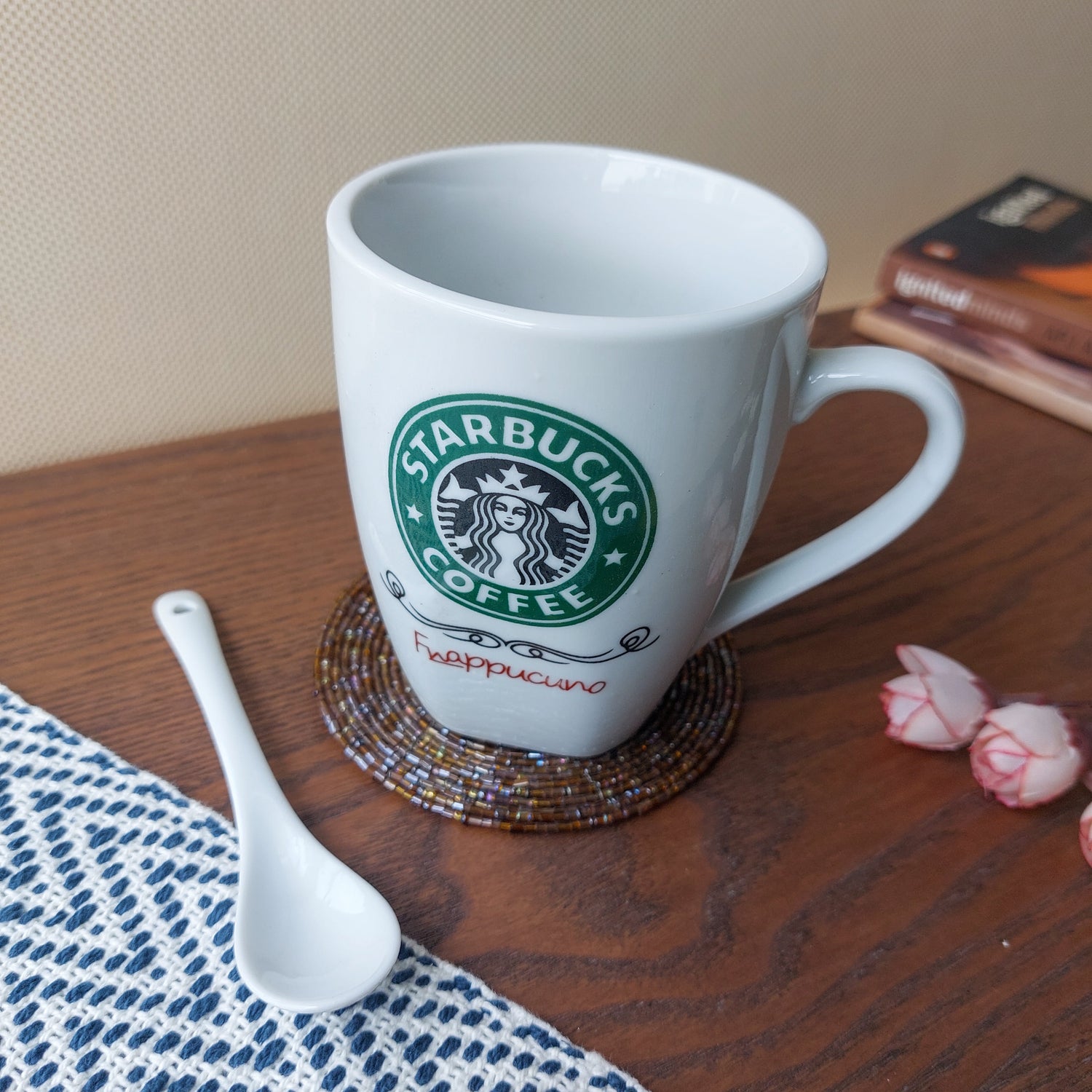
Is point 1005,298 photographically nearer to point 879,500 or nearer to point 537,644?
point 879,500

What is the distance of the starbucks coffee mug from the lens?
252mm

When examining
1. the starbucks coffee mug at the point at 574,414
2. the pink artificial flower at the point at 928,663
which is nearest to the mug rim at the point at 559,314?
the starbucks coffee mug at the point at 574,414

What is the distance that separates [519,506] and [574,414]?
0.03 m

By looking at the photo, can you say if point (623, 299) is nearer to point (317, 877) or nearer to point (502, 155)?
point (502, 155)

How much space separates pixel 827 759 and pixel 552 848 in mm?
111

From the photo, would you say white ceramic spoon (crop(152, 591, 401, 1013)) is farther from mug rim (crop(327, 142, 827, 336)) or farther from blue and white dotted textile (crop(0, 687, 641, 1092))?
mug rim (crop(327, 142, 827, 336))

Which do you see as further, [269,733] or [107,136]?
[107,136]

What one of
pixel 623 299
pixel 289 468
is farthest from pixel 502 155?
pixel 289 468

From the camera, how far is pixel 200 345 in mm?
542

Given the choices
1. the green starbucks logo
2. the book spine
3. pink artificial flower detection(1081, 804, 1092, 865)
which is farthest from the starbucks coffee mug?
the book spine

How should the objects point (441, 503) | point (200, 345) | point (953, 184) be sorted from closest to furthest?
point (441, 503)
point (200, 345)
point (953, 184)

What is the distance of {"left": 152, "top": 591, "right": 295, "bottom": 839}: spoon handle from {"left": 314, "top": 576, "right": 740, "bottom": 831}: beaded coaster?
0.03 m

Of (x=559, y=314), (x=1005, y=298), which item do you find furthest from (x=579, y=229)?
(x=1005, y=298)

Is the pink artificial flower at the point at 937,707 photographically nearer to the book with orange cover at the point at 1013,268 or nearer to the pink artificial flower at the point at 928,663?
the pink artificial flower at the point at 928,663
